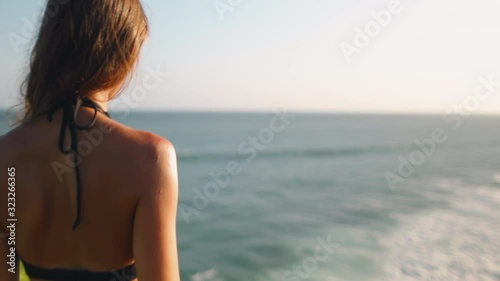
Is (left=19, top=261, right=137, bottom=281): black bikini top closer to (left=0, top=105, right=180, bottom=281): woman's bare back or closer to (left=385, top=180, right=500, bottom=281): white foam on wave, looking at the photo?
(left=0, top=105, right=180, bottom=281): woman's bare back

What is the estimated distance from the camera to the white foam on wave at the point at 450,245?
10633 millimetres

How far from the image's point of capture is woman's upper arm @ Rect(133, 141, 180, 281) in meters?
1.43

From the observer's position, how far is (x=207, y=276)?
37.0ft

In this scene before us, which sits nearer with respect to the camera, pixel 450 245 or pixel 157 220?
pixel 157 220

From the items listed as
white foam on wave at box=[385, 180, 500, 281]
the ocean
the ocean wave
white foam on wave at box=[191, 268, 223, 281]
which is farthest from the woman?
the ocean wave

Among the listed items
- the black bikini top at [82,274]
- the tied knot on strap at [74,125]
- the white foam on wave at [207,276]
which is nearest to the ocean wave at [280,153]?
the white foam on wave at [207,276]

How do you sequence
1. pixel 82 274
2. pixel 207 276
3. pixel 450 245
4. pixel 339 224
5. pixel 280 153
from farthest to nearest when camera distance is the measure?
pixel 280 153, pixel 339 224, pixel 450 245, pixel 207 276, pixel 82 274

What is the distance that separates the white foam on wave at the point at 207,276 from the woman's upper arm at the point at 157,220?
10.1 metres

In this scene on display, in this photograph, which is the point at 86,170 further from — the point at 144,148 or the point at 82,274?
the point at 82,274

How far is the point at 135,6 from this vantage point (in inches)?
63.4

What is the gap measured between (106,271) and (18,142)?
51cm

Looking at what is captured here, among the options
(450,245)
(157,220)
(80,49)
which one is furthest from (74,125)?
(450,245)

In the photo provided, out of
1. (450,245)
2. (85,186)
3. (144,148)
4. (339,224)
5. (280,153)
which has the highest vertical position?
(144,148)

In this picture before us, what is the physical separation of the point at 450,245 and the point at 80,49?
510 inches
